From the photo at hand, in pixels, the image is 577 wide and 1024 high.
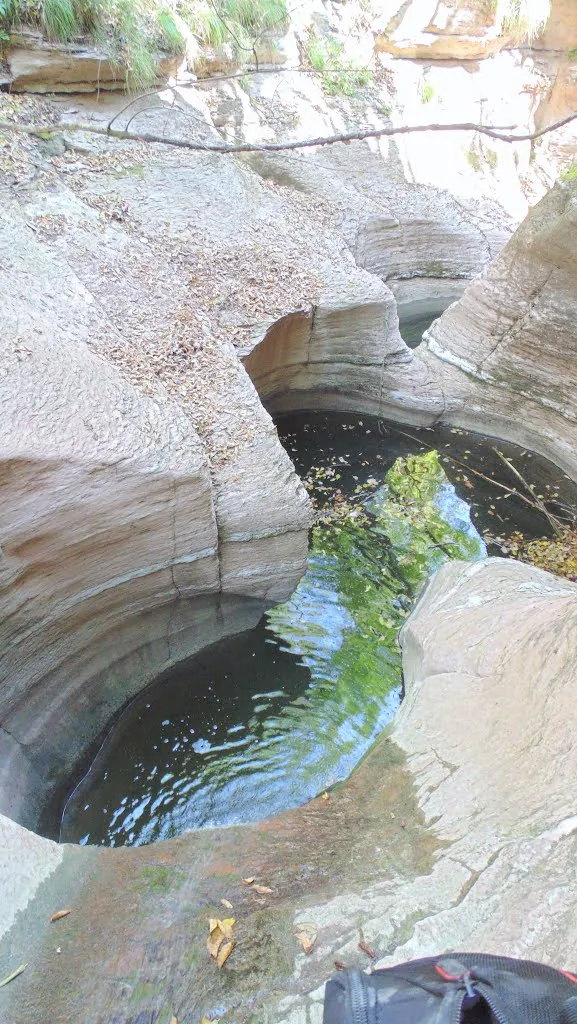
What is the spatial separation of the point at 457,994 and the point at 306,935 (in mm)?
1178

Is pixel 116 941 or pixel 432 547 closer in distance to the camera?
pixel 116 941

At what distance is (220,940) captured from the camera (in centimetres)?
263

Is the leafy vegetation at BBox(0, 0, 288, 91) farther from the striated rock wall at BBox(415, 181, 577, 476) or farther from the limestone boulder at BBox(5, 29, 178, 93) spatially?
the striated rock wall at BBox(415, 181, 577, 476)

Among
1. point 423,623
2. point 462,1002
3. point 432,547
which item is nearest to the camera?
point 462,1002

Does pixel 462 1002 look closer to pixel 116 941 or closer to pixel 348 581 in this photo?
pixel 116 941

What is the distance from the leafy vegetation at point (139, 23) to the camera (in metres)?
7.85

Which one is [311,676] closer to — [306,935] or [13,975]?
[306,935]

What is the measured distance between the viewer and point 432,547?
684 centimetres

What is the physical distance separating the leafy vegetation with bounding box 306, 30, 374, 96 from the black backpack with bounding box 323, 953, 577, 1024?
12844 millimetres

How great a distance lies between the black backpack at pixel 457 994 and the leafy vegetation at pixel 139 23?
9.46 m

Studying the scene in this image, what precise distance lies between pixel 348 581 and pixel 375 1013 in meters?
4.83

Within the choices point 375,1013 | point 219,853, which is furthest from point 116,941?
point 375,1013

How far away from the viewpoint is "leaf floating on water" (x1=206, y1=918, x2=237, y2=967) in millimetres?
2564

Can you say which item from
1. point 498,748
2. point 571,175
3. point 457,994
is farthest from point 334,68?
point 457,994
